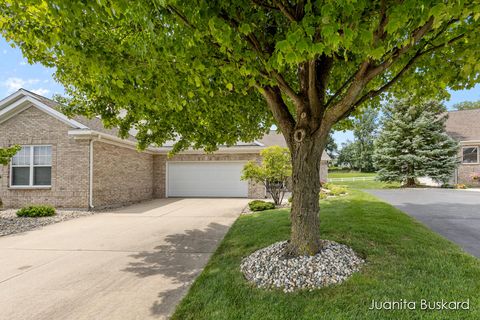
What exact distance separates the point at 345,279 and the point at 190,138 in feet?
18.5

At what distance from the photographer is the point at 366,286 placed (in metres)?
3.50

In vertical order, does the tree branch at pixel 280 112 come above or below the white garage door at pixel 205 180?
above

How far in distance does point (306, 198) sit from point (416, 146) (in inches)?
736

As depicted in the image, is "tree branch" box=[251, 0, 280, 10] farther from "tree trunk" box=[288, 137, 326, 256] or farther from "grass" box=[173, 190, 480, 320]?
"grass" box=[173, 190, 480, 320]

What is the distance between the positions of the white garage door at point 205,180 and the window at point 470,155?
56.8 ft

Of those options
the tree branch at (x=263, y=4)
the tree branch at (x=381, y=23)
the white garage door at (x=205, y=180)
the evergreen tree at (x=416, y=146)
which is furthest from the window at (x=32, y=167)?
the evergreen tree at (x=416, y=146)

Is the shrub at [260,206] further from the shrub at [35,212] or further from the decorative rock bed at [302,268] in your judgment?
the shrub at [35,212]

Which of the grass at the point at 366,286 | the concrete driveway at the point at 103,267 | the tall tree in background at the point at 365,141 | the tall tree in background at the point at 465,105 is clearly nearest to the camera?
the grass at the point at 366,286

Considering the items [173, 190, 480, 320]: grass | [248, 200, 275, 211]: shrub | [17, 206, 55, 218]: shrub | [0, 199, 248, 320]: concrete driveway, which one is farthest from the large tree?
[17, 206, 55, 218]: shrub

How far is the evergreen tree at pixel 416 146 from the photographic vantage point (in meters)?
18.3

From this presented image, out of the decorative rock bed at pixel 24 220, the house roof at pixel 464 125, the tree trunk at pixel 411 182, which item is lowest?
the decorative rock bed at pixel 24 220

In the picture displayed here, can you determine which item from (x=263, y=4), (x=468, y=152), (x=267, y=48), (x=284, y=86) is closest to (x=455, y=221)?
(x=284, y=86)

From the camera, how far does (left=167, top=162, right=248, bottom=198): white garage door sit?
15.9 m

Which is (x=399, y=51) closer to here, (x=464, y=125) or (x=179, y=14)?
(x=179, y=14)
